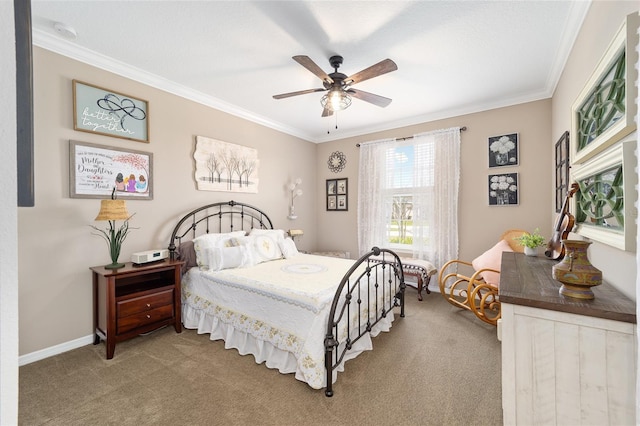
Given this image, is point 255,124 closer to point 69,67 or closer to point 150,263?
point 69,67

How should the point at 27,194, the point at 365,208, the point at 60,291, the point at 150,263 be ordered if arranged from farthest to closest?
the point at 365,208
the point at 150,263
the point at 60,291
the point at 27,194

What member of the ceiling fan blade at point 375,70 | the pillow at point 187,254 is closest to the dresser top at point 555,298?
the ceiling fan blade at point 375,70

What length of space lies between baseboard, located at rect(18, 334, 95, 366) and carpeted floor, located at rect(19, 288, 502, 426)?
71 millimetres

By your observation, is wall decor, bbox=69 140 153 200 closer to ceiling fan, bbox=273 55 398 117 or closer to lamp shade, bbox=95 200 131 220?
lamp shade, bbox=95 200 131 220

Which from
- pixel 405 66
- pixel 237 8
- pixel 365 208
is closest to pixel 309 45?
pixel 237 8

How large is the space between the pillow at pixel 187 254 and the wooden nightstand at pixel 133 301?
0.24 meters

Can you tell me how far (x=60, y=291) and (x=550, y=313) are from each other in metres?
3.70

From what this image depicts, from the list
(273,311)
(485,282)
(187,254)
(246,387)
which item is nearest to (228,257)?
(187,254)

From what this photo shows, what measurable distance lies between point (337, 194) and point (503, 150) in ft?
9.17

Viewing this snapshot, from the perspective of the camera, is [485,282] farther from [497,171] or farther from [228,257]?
[228,257]

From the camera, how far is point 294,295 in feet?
7.25

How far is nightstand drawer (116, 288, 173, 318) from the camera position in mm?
2496

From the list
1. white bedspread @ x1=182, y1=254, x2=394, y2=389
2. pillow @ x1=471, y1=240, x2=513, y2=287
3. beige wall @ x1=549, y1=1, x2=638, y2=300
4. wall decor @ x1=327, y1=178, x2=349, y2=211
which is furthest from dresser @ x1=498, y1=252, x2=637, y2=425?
wall decor @ x1=327, y1=178, x2=349, y2=211

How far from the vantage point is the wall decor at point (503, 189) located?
3.69 metres
